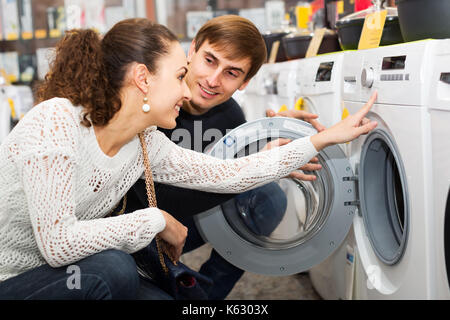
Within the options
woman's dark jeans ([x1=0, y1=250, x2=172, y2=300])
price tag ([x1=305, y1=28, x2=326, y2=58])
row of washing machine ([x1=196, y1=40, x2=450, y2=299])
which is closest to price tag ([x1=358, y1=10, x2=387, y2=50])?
row of washing machine ([x1=196, y1=40, x2=450, y2=299])

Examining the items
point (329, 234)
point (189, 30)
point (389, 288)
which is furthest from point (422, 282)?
point (189, 30)

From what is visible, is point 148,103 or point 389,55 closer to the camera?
point 148,103

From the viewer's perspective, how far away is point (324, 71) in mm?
1668

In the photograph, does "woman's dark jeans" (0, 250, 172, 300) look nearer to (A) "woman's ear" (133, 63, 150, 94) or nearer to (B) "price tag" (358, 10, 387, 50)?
(A) "woman's ear" (133, 63, 150, 94)

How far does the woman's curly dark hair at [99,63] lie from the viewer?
1.04 m

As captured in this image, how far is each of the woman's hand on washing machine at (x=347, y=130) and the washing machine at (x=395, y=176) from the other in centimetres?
2

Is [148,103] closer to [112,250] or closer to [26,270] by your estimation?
[112,250]

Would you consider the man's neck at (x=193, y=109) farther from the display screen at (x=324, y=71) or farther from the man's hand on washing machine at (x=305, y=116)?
the display screen at (x=324, y=71)

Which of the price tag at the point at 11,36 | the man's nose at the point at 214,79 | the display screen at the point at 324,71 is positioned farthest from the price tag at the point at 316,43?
the price tag at the point at 11,36

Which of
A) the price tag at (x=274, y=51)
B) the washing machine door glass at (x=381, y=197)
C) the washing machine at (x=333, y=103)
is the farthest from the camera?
the price tag at (x=274, y=51)
